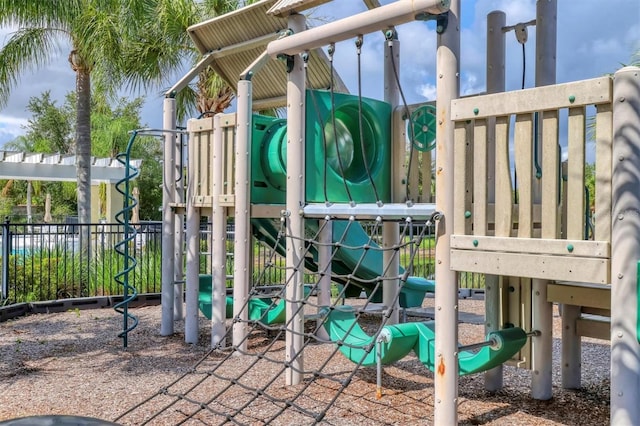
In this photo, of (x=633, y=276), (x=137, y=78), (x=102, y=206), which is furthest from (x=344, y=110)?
(x=102, y=206)

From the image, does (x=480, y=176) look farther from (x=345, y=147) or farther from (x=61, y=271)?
(x=61, y=271)

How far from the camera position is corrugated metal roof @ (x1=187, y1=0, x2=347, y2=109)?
21.0ft

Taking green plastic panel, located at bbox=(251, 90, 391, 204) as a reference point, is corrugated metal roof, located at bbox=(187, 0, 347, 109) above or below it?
above

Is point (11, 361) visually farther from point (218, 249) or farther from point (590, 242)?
point (590, 242)

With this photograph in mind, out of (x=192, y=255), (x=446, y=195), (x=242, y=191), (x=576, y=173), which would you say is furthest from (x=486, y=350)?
(x=192, y=255)

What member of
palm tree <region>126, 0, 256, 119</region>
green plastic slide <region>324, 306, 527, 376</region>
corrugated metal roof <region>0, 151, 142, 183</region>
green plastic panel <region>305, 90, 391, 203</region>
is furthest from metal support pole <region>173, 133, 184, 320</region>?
corrugated metal roof <region>0, 151, 142, 183</region>

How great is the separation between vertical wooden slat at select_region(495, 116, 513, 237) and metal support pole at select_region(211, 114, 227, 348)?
3360mm

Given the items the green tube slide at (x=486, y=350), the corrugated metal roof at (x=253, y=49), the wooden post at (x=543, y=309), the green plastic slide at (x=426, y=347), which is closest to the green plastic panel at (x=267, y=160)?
the corrugated metal roof at (x=253, y=49)

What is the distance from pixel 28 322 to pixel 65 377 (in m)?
3.21

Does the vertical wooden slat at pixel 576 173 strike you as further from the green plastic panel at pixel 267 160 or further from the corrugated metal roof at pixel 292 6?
the green plastic panel at pixel 267 160

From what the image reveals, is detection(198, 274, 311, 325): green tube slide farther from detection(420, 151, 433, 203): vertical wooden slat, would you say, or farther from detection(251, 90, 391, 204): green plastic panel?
detection(420, 151, 433, 203): vertical wooden slat

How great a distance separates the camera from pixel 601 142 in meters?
3.10

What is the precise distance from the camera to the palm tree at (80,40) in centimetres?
1308

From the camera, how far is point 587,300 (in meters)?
4.21
